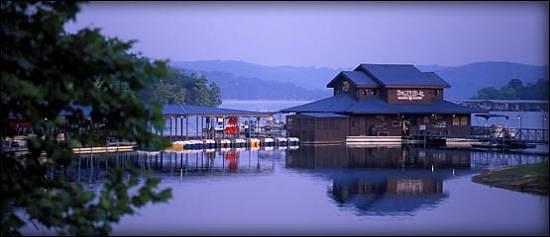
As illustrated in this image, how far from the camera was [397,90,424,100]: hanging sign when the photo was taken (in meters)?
31.3

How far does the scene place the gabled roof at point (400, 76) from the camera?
31391 millimetres

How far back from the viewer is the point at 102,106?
157 inches

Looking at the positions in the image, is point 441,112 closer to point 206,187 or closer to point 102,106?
point 206,187

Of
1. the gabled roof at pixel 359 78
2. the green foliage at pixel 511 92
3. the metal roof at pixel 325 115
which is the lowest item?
the metal roof at pixel 325 115

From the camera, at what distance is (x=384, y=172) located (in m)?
18.7

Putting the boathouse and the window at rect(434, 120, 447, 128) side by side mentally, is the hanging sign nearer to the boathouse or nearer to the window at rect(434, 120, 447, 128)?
the boathouse

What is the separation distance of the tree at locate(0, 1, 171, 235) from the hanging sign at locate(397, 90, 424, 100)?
2770 cm

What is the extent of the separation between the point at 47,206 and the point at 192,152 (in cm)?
2079

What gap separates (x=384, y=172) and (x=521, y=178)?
3.88 metres

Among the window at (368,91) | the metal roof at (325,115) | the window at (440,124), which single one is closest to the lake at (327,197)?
the metal roof at (325,115)

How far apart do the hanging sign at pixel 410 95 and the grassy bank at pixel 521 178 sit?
43.6 ft

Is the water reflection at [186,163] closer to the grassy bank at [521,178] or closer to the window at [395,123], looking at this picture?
the grassy bank at [521,178]

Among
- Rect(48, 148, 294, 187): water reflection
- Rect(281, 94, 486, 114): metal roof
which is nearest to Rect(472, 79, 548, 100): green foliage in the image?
Rect(281, 94, 486, 114): metal roof

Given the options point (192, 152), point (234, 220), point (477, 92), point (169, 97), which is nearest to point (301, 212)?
point (234, 220)
